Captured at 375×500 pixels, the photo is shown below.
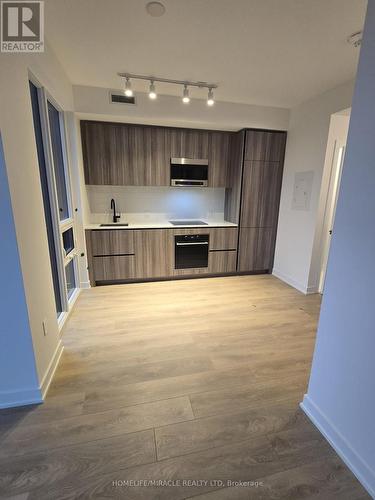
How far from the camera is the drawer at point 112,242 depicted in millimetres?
3600

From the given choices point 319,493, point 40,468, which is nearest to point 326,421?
point 319,493

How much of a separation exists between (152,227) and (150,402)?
2.50 metres

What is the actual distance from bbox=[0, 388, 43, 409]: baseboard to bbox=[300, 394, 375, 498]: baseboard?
1.86m

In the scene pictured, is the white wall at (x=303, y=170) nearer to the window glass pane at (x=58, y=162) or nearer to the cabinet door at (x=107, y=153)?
the cabinet door at (x=107, y=153)

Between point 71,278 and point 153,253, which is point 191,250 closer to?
point 153,253

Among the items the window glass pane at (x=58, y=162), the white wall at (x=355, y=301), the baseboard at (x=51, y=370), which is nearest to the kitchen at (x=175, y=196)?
the window glass pane at (x=58, y=162)

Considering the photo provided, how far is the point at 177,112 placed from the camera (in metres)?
3.37

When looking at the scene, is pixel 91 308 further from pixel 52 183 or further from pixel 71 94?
pixel 71 94

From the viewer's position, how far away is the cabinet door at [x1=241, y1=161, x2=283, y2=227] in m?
3.91

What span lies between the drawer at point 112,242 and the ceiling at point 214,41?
6.29 ft

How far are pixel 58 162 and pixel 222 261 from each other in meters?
2.80

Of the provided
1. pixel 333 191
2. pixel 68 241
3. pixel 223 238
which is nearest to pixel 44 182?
pixel 68 241

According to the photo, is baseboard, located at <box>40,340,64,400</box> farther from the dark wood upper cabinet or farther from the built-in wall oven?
the dark wood upper cabinet
